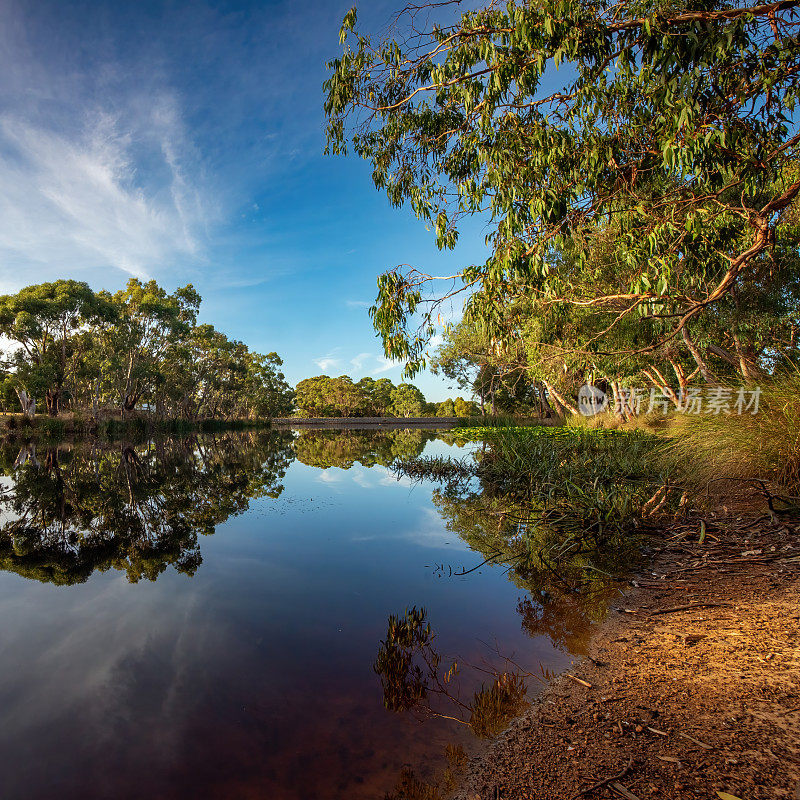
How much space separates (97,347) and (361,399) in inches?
2306

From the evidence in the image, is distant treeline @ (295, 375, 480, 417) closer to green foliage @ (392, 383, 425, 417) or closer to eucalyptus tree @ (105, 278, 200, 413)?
green foliage @ (392, 383, 425, 417)

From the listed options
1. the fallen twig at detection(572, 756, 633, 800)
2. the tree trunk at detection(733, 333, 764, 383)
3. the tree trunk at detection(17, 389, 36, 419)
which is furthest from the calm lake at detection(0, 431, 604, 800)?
the tree trunk at detection(17, 389, 36, 419)

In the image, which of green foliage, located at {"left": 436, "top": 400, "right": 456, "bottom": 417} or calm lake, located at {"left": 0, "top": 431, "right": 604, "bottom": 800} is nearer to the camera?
calm lake, located at {"left": 0, "top": 431, "right": 604, "bottom": 800}

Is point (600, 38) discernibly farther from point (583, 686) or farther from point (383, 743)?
point (383, 743)

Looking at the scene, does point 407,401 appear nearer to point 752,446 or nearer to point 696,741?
point 752,446

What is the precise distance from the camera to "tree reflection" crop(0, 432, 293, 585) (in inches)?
203

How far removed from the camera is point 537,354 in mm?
13508

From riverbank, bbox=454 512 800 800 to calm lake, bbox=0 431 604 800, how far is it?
0.31 meters

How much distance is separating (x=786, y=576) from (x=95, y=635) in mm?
5704

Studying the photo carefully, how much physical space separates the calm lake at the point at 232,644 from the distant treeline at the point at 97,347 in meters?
26.9

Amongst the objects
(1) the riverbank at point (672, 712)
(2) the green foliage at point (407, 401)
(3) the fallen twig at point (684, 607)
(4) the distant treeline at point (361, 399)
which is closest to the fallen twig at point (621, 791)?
(1) the riverbank at point (672, 712)

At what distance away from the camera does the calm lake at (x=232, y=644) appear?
6.73 ft

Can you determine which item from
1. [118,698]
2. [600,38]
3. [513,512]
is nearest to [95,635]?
[118,698]

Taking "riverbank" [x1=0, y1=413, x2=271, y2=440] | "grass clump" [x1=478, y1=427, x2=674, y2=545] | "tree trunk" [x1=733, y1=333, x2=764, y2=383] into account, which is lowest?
"grass clump" [x1=478, y1=427, x2=674, y2=545]
